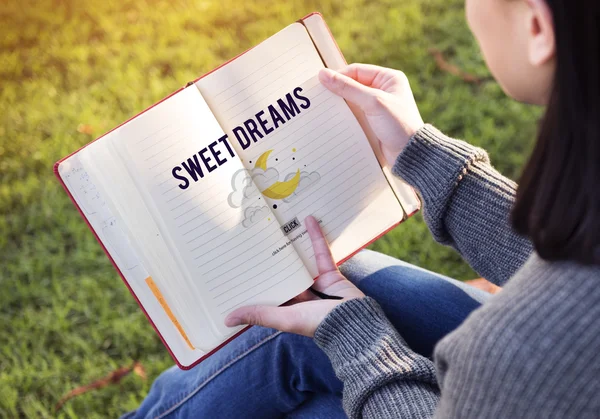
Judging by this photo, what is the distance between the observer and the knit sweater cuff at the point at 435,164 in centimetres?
96

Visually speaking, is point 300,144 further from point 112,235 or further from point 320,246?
point 112,235

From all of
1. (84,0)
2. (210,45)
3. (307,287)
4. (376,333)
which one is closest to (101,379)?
(307,287)

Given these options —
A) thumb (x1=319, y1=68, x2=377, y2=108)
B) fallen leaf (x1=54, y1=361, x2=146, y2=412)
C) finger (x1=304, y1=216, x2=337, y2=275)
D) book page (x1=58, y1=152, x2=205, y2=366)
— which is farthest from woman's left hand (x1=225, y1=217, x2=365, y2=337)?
fallen leaf (x1=54, y1=361, x2=146, y2=412)

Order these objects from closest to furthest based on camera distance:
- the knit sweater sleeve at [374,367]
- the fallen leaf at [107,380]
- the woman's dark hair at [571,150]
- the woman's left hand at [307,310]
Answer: the woman's dark hair at [571,150]
the knit sweater sleeve at [374,367]
the woman's left hand at [307,310]
the fallen leaf at [107,380]

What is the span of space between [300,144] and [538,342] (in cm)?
52

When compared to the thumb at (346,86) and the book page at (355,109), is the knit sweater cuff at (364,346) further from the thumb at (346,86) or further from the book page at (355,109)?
the thumb at (346,86)

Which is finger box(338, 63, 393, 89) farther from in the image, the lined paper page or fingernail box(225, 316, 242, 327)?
fingernail box(225, 316, 242, 327)

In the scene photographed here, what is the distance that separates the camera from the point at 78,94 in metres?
2.02

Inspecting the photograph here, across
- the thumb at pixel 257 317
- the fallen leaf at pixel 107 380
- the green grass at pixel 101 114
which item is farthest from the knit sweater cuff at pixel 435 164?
the fallen leaf at pixel 107 380

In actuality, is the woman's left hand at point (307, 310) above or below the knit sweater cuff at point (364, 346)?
above

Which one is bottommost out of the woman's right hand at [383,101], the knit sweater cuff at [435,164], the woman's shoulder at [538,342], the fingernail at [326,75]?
the woman's shoulder at [538,342]

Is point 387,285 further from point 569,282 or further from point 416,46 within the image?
point 416,46

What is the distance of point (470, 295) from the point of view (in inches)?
40.6

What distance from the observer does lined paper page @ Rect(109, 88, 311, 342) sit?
2.99 ft
